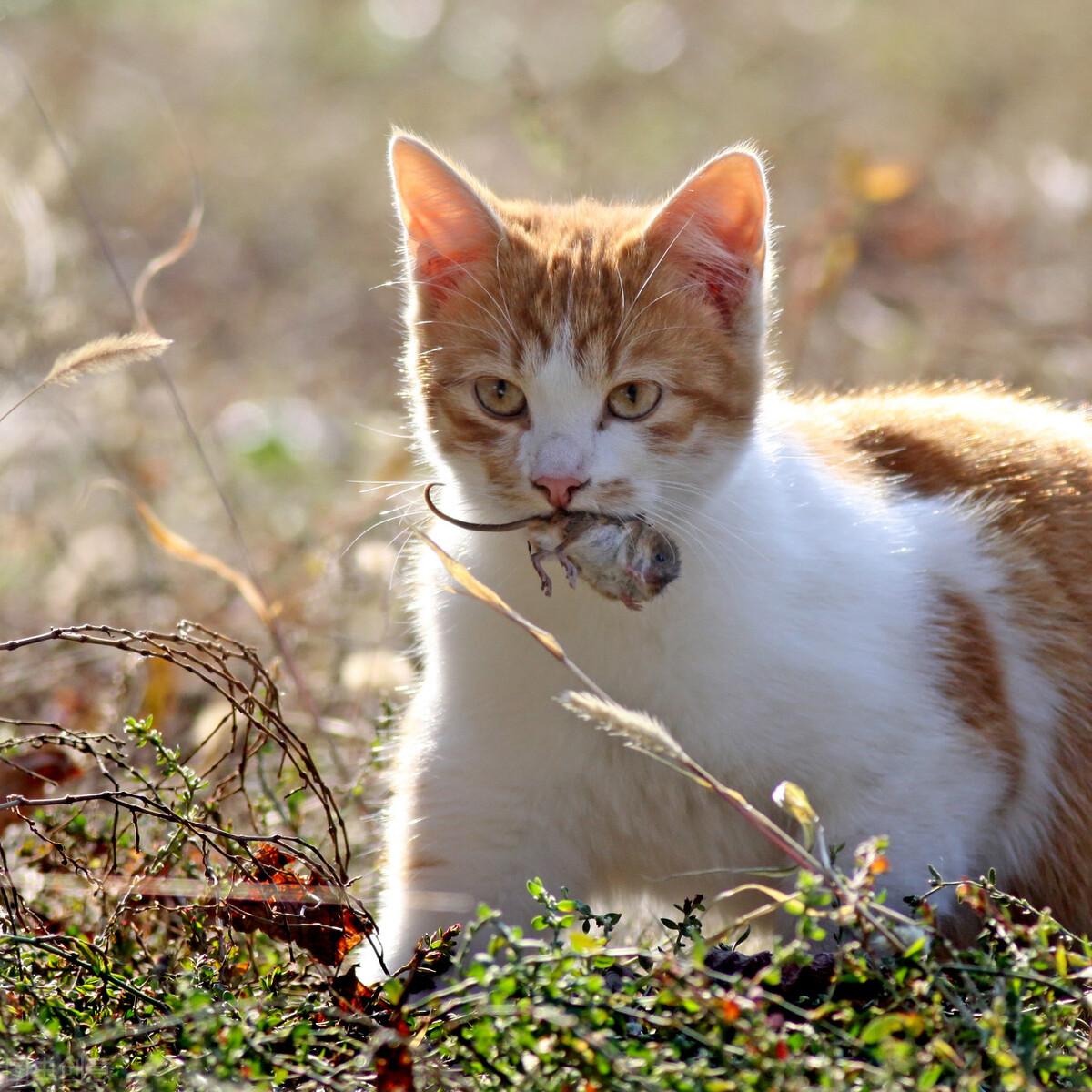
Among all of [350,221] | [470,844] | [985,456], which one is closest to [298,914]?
[470,844]

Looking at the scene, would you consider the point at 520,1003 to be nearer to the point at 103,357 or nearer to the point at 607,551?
the point at 607,551

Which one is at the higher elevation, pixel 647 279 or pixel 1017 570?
pixel 647 279

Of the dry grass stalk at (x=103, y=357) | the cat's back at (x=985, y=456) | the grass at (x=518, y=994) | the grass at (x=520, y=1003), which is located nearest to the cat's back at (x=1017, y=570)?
the cat's back at (x=985, y=456)

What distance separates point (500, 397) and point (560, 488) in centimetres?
28

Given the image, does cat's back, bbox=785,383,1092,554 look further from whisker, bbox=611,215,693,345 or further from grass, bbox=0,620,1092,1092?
grass, bbox=0,620,1092,1092

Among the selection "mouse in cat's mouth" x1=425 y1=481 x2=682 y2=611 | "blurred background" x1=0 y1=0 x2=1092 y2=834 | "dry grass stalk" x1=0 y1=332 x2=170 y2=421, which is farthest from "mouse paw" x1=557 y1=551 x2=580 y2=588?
"blurred background" x1=0 y1=0 x2=1092 y2=834

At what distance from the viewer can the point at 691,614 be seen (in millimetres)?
2178

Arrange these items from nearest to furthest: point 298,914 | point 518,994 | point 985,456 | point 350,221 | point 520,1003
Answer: point 520,1003, point 518,994, point 298,914, point 985,456, point 350,221

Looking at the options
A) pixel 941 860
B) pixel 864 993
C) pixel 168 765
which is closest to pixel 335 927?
pixel 168 765

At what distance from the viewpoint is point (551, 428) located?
7.03 feet

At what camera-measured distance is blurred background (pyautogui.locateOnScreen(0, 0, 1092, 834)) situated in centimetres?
341

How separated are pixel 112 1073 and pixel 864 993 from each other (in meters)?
0.89

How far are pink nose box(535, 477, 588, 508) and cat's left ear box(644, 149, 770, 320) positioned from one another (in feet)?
1.56

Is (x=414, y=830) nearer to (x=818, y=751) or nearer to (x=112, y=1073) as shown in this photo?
(x=818, y=751)
